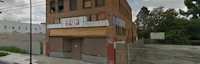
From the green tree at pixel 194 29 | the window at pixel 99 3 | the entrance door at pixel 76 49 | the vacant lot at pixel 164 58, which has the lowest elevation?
the vacant lot at pixel 164 58

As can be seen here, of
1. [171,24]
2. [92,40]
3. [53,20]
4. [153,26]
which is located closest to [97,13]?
[92,40]

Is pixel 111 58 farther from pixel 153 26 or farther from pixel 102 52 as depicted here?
pixel 153 26

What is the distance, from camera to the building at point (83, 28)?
13.7 meters

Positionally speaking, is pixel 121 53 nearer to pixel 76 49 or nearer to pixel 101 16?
pixel 101 16

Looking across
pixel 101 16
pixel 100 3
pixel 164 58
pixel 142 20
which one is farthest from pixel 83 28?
pixel 142 20

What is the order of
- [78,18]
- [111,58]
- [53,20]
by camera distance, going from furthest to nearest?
[53,20]
[78,18]
[111,58]

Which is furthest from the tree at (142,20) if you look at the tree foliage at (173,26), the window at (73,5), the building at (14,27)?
the window at (73,5)

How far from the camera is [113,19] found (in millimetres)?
13820

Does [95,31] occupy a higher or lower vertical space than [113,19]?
lower

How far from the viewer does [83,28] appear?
50.1 feet

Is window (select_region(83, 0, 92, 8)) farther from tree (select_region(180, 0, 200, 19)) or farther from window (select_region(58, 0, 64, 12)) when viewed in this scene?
tree (select_region(180, 0, 200, 19))

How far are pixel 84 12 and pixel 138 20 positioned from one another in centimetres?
5936

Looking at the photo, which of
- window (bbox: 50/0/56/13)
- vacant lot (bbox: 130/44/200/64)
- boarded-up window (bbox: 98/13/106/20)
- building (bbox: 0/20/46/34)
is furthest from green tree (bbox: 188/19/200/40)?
building (bbox: 0/20/46/34)

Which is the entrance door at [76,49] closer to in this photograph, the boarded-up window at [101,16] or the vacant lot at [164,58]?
the boarded-up window at [101,16]
